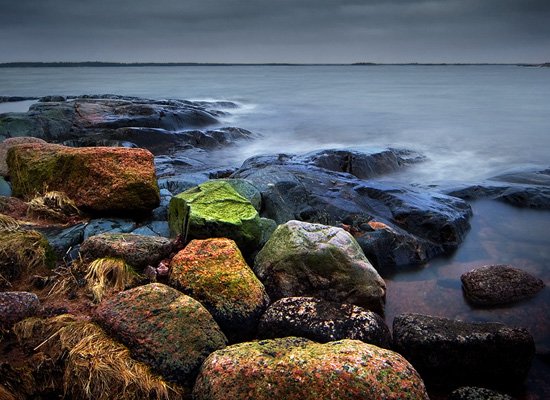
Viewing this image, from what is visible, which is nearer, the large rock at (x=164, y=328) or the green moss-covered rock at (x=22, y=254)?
the large rock at (x=164, y=328)

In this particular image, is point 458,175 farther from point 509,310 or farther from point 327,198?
point 509,310

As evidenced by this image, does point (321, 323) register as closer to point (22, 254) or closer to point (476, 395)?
point (476, 395)

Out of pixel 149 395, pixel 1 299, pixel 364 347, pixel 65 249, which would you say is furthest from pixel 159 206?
pixel 364 347

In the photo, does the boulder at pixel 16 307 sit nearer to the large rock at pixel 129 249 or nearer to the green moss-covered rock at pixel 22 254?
the green moss-covered rock at pixel 22 254

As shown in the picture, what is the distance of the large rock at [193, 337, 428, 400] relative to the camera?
2.93 meters

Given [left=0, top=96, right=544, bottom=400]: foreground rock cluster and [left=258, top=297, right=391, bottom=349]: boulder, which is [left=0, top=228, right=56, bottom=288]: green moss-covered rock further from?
[left=258, top=297, right=391, bottom=349]: boulder

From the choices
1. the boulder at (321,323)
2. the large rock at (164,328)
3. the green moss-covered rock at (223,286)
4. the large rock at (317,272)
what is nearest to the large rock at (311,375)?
the large rock at (164,328)

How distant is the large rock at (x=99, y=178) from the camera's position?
19.0 feet

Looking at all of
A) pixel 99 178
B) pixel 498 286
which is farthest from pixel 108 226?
pixel 498 286

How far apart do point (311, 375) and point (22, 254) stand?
3.39 metres

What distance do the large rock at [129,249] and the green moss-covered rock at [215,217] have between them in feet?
1.65

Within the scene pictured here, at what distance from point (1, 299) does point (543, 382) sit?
194 inches

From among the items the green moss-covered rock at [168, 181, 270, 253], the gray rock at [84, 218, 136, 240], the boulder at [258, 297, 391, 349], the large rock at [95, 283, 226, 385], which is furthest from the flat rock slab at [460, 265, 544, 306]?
the gray rock at [84, 218, 136, 240]

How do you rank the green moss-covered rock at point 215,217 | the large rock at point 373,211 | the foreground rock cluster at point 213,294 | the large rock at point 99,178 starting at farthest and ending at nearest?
1. the large rock at point 373,211
2. the large rock at point 99,178
3. the green moss-covered rock at point 215,217
4. the foreground rock cluster at point 213,294
